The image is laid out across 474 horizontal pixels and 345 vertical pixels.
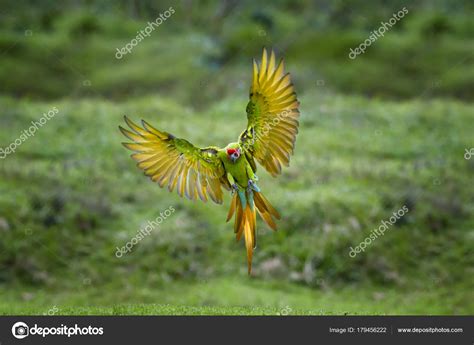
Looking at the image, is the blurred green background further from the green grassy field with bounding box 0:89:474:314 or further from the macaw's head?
the macaw's head

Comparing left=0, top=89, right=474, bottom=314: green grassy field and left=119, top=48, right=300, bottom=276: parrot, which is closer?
left=119, top=48, right=300, bottom=276: parrot

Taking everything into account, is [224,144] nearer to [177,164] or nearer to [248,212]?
[177,164]

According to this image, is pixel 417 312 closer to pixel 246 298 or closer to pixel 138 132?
pixel 246 298

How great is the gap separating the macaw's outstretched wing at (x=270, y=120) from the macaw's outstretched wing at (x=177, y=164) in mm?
313

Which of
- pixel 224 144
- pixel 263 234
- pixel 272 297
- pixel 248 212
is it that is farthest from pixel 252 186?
pixel 224 144

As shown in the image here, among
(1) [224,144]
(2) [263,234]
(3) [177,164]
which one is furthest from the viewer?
(1) [224,144]

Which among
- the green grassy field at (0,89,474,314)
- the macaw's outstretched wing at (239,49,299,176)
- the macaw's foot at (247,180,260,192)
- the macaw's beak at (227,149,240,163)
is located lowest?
the macaw's foot at (247,180,260,192)

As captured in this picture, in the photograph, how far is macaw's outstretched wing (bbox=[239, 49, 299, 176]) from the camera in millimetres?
4492

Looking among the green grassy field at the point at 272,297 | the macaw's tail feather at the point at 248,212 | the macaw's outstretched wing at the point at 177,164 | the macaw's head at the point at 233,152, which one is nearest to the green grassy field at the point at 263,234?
the green grassy field at the point at 272,297

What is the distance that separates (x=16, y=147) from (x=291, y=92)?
748 cm

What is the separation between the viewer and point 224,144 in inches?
437

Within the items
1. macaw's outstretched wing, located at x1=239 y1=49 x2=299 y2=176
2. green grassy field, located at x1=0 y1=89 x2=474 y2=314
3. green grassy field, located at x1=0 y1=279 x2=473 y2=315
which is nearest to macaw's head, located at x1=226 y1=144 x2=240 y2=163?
macaw's outstretched wing, located at x1=239 y1=49 x2=299 y2=176

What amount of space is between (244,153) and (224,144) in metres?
6.64
